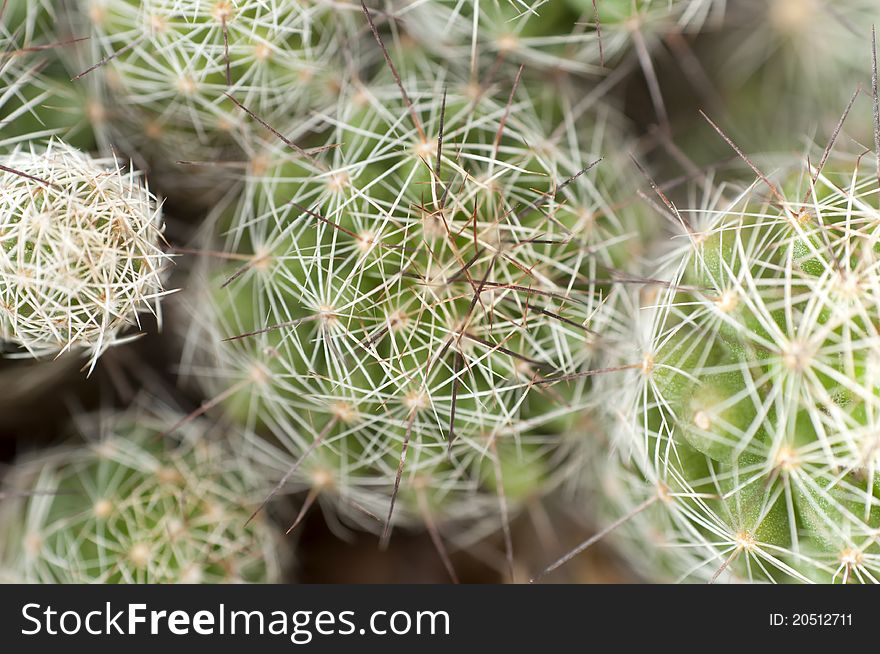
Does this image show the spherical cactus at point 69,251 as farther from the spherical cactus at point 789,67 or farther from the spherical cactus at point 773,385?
the spherical cactus at point 789,67

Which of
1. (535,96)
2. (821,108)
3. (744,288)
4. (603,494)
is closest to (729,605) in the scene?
(603,494)

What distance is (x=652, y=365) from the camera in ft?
4.38

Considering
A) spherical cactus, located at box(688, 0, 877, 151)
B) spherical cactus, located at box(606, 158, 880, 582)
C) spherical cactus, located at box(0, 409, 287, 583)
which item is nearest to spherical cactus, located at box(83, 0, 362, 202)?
spherical cactus, located at box(0, 409, 287, 583)

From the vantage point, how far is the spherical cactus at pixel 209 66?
1.38m

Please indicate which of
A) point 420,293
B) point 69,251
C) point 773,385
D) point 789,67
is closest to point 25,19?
point 69,251

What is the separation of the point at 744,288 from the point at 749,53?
0.98 meters

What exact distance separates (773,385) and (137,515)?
1133 mm

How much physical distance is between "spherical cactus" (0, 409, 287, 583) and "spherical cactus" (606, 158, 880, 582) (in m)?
0.78

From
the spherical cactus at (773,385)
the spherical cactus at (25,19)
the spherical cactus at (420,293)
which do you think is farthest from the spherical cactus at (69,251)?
the spherical cactus at (773,385)

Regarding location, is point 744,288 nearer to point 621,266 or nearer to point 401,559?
point 621,266

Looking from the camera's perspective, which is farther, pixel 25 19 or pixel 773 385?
pixel 25 19

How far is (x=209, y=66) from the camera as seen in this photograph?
142 centimetres

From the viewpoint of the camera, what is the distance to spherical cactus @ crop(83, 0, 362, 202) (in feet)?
4.54

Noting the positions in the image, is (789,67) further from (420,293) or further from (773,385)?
(420,293)
